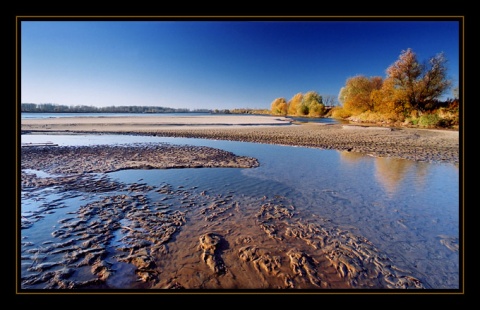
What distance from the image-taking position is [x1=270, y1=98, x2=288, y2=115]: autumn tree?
410ft

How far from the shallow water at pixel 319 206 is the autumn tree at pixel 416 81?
35063 mm

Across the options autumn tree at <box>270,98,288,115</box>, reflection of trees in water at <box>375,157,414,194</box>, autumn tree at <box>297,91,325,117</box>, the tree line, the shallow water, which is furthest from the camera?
autumn tree at <box>270,98,288,115</box>

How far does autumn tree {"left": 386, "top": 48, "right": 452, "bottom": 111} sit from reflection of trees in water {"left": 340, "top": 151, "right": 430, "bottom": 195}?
33981 mm

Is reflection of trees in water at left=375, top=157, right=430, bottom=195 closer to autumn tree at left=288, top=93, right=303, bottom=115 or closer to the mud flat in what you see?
the mud flat

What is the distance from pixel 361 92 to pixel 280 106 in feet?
238

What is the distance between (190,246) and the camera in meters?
4.42

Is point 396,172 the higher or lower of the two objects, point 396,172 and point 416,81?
the lower

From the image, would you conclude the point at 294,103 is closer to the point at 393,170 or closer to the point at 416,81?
the point at 416,81

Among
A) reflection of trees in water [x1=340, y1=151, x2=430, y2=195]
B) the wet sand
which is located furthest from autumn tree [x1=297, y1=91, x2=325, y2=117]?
the wet sand

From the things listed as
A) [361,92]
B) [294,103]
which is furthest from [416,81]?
[294,103]

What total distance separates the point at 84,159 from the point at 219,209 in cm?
1046

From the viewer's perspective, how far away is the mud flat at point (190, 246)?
346cm
